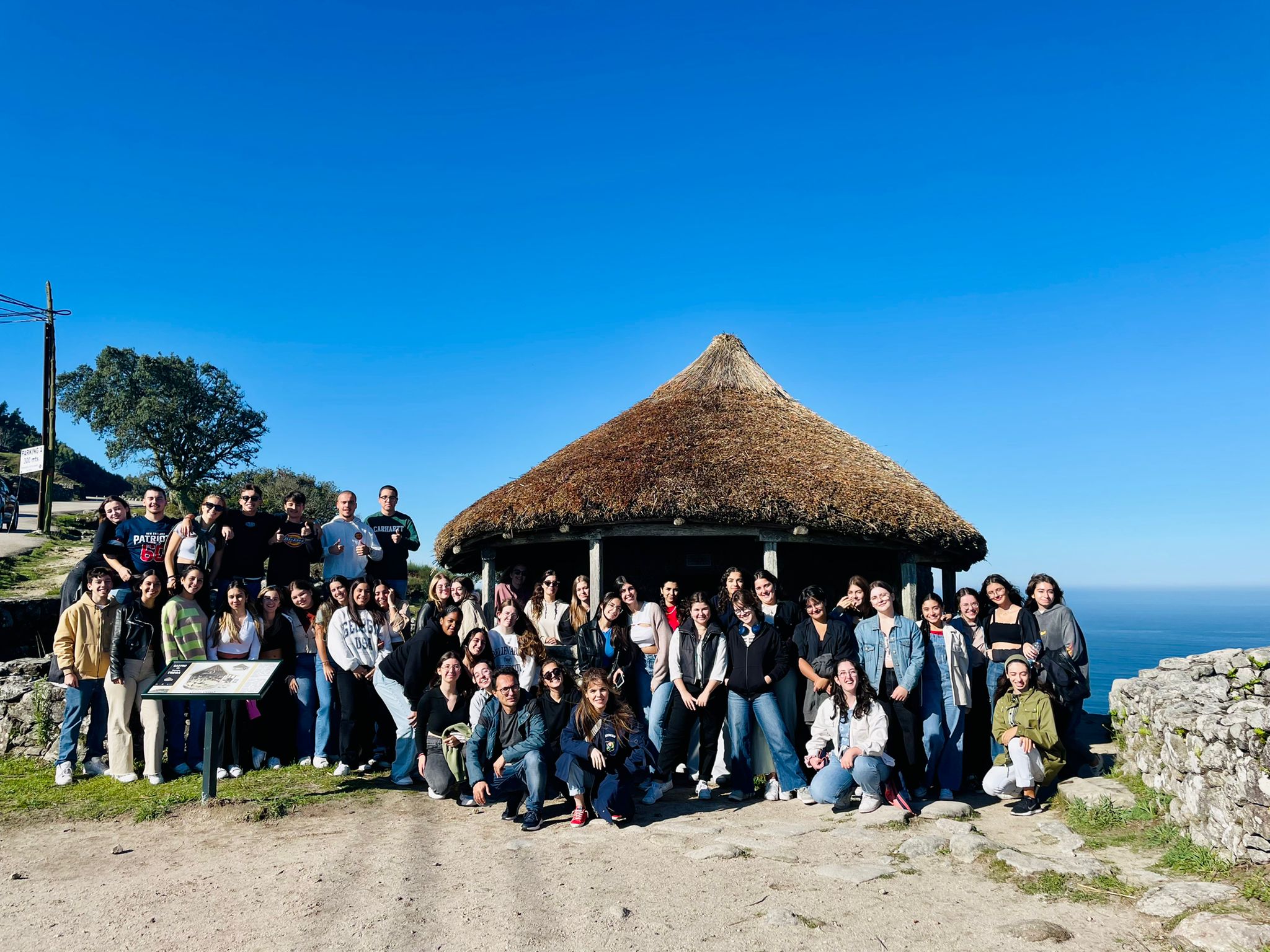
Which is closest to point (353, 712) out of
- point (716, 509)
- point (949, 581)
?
point (716, 509)

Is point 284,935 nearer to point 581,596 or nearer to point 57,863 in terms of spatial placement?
point 57,863

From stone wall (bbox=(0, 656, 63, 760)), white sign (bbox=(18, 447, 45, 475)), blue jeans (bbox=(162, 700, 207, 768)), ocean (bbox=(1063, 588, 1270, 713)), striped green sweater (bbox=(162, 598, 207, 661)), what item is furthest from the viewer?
ocean (bbox=(1063, 588, 1270, 713))

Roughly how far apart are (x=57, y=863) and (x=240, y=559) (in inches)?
124

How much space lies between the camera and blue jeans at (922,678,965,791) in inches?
237

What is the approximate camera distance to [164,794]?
6039mm

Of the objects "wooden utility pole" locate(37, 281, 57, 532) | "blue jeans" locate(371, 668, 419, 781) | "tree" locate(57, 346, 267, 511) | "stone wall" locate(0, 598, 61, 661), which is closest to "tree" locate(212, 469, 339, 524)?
"tree" locate(57, 346, 267, 511)

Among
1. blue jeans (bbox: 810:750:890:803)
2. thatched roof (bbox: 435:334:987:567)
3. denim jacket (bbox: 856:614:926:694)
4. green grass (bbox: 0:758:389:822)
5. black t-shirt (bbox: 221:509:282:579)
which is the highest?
thatched roof (bbox: 435:334:987:567)

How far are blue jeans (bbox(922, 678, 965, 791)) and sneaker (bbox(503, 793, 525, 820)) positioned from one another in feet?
9.23

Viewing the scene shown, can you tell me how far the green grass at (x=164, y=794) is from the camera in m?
5.64

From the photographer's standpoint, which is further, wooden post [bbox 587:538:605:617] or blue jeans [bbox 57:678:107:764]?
wooden post [bbox 587:538:605:617]

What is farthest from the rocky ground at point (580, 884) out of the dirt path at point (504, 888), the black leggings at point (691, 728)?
the black leggings at point (691, 728)

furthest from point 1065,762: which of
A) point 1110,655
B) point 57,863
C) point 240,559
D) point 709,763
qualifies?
point 1110,655

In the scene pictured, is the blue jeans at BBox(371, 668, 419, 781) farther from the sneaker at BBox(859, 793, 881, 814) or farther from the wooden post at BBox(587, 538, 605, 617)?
the wooden post at BBox(587, 538, 605, 617)

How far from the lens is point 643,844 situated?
16.5 ft
